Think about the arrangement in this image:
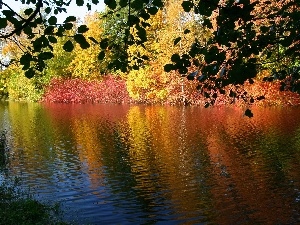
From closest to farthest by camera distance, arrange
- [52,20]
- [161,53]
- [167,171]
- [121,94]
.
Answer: [52,20] < [167,171] < [161,53] < [121,94]

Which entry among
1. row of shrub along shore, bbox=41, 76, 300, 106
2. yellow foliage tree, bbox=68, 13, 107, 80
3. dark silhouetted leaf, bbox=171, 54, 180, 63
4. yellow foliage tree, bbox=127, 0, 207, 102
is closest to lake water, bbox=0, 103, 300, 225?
dark silhouetted leaf, bbox=171, 54, 180, 63

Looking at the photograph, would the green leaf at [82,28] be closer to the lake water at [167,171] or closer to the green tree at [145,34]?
the green tree at [145,34]

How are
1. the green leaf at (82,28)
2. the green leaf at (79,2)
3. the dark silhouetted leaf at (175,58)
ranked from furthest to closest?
the dark silhouetted leaf at (175,58), the green leaf at (79,2), the green leaf at (82,28)

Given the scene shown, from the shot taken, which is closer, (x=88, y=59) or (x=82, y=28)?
(x=82, y=28)

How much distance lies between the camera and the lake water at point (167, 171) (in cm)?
1354

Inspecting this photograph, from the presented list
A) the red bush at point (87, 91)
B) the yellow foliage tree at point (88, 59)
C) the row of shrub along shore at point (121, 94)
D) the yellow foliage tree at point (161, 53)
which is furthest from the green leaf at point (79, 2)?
the yellow foliage tree at point (88, 59)

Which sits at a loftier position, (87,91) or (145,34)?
(145,34)

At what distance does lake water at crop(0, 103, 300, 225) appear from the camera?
13539 mm

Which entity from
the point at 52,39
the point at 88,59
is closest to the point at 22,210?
the point at 52,39

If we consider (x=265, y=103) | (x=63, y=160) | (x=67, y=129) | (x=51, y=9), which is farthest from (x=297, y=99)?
(x=51, y=9)

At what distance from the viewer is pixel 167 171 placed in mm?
19016

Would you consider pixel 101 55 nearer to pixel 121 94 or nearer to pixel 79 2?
pixel 79 2

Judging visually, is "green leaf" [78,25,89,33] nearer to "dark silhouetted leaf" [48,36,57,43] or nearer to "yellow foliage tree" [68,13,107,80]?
"dark silhouetted leaf" [48,36,57,43]

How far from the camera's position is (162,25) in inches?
2447
